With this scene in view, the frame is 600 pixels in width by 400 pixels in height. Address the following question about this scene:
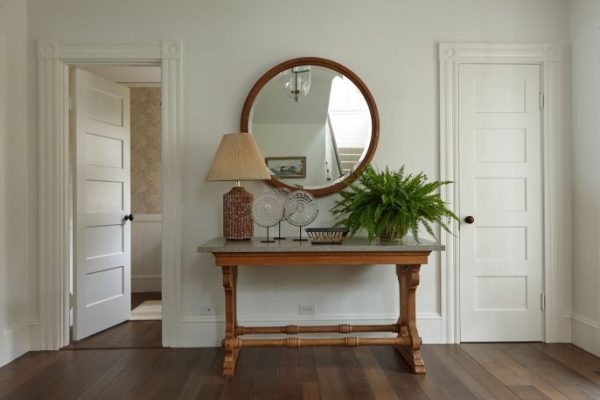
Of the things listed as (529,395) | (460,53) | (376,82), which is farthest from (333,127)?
(529,395)

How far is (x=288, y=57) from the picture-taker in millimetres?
3350

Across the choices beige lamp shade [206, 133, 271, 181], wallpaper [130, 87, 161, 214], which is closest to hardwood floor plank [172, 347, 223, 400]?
beige lamp shade [206, 133, 271, 181]

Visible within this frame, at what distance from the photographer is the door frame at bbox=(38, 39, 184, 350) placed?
10.7 ft

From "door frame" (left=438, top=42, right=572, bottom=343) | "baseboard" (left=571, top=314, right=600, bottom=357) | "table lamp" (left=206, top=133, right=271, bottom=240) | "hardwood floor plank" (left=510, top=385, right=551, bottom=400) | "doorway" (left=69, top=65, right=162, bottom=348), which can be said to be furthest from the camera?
"doorway" (left=69, top=65, right=162, bottom=348)

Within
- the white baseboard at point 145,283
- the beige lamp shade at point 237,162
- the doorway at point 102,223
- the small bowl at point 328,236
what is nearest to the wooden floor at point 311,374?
the doorway at point 102,223

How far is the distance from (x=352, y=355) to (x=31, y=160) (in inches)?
104

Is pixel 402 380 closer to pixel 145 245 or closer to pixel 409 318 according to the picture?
pixel 409 318

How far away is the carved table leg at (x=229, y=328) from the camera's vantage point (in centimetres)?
273

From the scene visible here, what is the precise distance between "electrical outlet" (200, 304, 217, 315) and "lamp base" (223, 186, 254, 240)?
61 centimetres

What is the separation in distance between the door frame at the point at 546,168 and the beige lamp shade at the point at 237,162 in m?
1.38

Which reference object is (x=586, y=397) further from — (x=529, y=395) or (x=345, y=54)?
(x=345, y=54)

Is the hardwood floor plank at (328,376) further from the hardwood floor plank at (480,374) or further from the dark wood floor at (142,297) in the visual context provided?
the dark wood floor at (142,297)

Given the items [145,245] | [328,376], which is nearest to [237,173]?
[328,376]

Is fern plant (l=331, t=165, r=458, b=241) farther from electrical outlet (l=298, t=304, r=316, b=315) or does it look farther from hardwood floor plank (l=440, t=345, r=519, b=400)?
hardwood floor plank (l=440, t=345, r=519, b=400)
